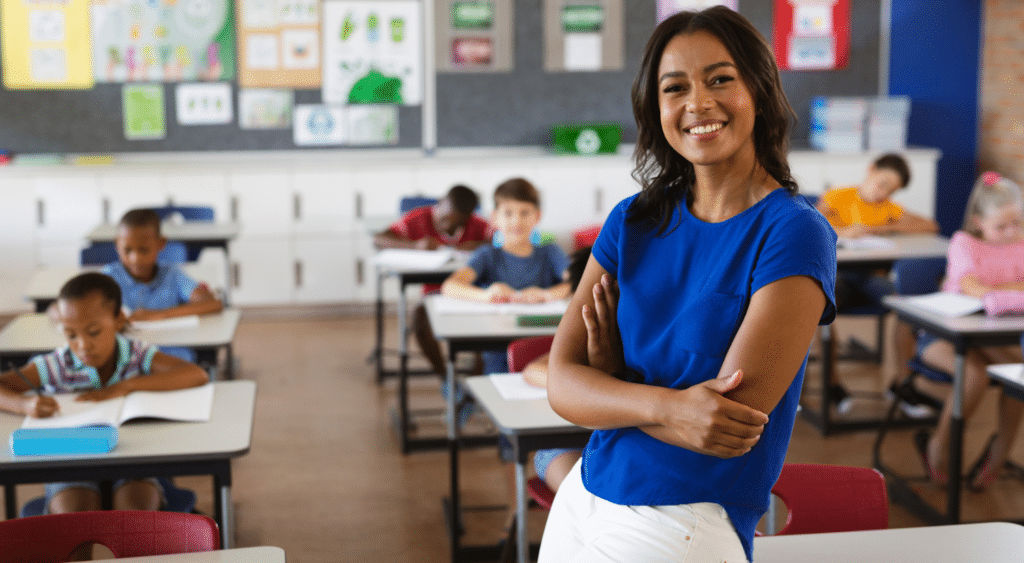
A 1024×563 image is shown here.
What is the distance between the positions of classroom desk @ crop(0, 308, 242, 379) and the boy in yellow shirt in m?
2.67

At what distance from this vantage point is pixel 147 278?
3438 millimetres

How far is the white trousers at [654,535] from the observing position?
110cm

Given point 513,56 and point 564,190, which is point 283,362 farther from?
point 513,56

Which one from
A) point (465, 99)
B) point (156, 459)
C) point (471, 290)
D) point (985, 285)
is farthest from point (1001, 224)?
point (465, 99)

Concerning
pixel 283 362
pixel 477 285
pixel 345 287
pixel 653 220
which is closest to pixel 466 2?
pixel 345 287

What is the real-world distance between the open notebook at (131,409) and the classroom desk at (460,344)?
0.85 metres

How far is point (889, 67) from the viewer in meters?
6.82

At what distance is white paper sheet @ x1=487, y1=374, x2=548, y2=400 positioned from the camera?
2.30 m

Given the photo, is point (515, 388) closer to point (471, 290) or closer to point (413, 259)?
point (471, 290)

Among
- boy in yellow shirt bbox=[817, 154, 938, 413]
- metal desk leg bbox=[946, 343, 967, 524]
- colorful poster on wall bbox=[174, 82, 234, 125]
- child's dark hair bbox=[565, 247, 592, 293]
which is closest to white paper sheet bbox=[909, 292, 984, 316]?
metal desk leg bbox=[946, 343, 967, 524]

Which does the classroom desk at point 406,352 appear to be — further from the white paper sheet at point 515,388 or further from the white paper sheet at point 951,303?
the white paper sheet at point 951,303

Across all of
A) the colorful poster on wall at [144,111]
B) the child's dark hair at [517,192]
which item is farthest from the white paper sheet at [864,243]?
the colorful poster on wall at [144,111]

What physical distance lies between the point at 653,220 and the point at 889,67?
6.26 metres

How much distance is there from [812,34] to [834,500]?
560 centimetres
